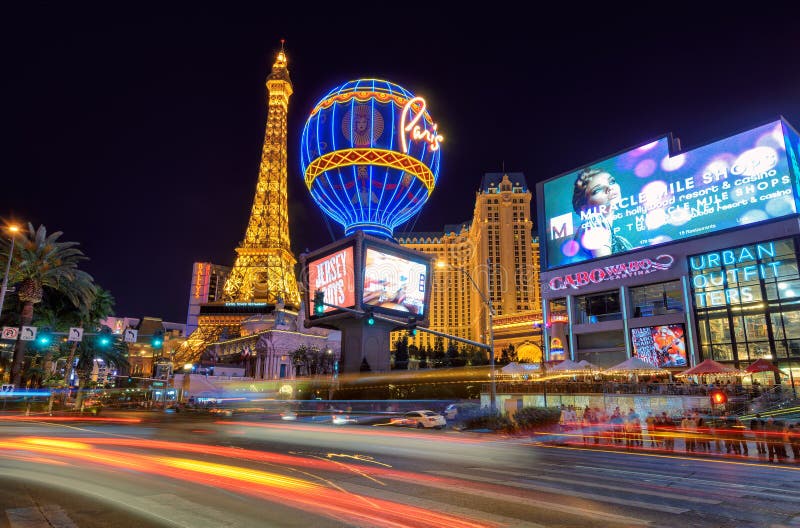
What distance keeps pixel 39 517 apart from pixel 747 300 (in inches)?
2185

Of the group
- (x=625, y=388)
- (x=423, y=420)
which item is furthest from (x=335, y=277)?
(x=625, y=388)

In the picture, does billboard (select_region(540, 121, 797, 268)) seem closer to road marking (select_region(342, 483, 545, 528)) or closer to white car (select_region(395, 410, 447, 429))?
white car (select_region(395, 410, 447, 429))

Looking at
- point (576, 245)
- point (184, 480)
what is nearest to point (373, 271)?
point (576, 245)

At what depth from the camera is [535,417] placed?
951 inches

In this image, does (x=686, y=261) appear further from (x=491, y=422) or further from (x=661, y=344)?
(x=491, y=422)

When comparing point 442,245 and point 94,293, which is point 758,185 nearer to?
point 94,293

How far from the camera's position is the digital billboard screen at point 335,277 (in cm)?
4725

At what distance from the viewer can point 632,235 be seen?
5756 centimetres

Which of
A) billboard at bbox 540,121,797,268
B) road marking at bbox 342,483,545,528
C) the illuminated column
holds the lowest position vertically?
road marking at bbox 342,483,545,528

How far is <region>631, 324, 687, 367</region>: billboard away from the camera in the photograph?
5147 centimetres

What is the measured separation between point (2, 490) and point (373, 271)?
127 feet

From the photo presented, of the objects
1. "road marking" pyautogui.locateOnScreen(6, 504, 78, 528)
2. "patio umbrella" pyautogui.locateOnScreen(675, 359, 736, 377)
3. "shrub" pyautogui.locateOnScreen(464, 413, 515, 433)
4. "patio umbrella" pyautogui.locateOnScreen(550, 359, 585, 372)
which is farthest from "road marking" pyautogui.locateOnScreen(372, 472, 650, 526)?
"patio umbrella" pyautogui.locateOnScreen(550, 359, 585, 372)

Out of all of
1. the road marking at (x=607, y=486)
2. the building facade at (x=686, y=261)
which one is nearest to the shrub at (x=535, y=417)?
the road marking at (x=607, y=486)

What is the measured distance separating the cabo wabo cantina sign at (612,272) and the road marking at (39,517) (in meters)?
56.7
